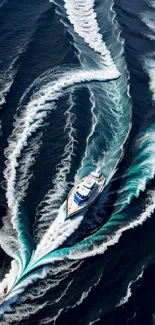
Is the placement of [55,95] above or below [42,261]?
above

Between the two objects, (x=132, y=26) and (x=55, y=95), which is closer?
(x=55, y=95)

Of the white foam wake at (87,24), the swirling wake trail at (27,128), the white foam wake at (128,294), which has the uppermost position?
the white foam wake at (87,24)

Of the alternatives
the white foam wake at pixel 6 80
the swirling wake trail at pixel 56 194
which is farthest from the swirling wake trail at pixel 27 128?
the white foam wake at pixel 6 80

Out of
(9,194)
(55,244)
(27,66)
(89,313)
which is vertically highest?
(27,66)

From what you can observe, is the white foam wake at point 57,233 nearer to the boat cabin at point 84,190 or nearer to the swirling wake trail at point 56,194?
the swirling wake trail at point 56,194

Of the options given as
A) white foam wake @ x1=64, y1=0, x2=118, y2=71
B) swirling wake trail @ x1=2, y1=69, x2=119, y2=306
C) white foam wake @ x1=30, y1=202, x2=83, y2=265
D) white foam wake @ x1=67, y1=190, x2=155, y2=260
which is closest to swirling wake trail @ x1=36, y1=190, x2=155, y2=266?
white foam wake @ x1=67, y1=190, x2=155, y2=260

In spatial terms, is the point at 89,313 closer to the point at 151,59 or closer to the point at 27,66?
the point at 27,66

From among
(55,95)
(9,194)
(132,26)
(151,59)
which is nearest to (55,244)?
(9,194)
